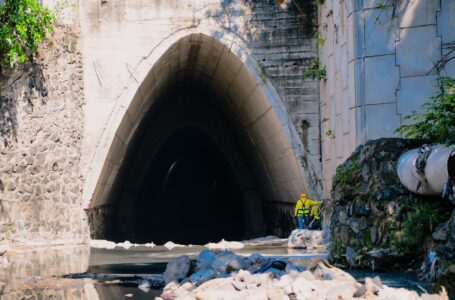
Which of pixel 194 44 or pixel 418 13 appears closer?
pixel 418 13

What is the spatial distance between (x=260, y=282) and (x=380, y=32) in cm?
786

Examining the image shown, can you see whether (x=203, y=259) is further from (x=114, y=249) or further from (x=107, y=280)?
(x=114, y=249)

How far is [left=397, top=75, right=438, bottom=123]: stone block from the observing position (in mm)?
14672

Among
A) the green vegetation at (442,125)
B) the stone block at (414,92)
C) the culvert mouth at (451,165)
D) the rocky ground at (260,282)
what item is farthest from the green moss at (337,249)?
the stone block at (414,92)

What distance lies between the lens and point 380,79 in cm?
1487

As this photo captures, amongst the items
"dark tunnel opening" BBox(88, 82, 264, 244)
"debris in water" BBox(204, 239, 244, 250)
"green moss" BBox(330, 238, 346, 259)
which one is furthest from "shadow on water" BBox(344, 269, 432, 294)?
"dark tunnel opening" BBox(88, 82, 264, 244)

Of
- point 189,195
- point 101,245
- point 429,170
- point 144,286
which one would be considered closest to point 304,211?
point 101,245

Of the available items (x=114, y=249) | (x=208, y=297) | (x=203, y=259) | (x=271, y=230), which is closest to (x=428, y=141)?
A: (x=203, y=259)

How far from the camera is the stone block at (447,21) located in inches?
570

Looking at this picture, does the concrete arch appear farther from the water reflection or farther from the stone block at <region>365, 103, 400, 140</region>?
the stone block at <region>365, 103, 400, 140</region>

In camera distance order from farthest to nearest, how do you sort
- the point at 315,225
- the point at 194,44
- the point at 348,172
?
the point at 194,44
the point at 315,225
the point at 348,172

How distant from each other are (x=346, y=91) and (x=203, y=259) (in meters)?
7.01

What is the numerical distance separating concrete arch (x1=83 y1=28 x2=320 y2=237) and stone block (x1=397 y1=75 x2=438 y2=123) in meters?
4.14

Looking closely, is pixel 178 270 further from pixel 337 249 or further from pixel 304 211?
pixel 304 211
